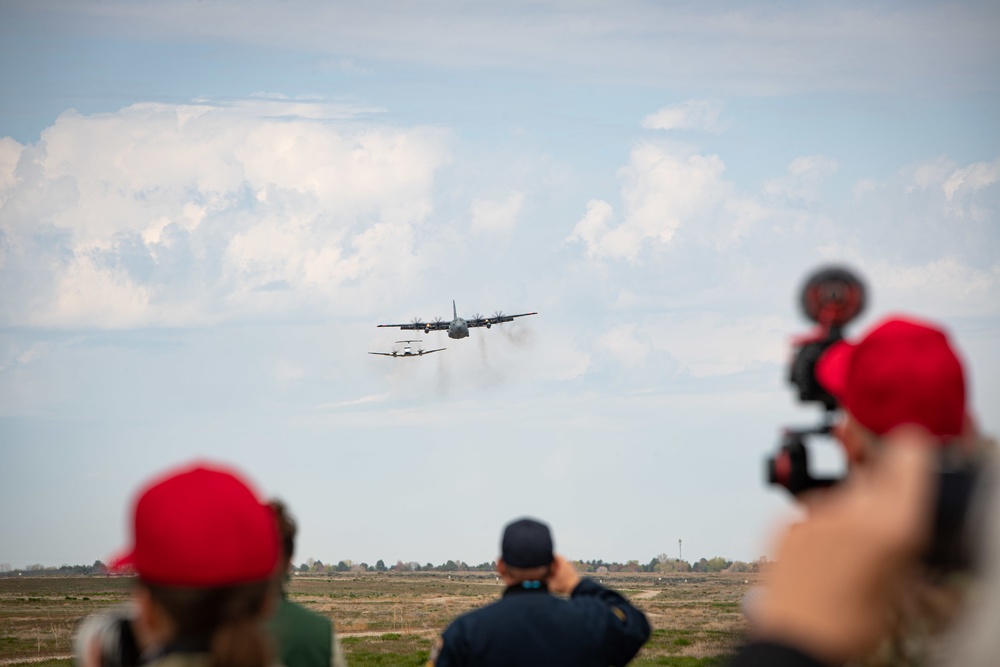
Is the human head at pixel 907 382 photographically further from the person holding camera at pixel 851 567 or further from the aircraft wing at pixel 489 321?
the aircraft wing at pixel 489 321

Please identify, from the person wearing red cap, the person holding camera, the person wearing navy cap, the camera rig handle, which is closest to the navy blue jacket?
the person wearing navy cap

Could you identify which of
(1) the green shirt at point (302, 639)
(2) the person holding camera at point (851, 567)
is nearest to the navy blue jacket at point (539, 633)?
(1) the green shirt at point (302, 639)

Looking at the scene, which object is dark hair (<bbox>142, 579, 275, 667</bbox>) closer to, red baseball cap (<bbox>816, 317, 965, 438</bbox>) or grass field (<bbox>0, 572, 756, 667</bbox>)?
red baseball cap (<bbox>816, 317, 965, 438</bbox>)

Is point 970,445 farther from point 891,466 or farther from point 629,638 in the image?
point 629,638

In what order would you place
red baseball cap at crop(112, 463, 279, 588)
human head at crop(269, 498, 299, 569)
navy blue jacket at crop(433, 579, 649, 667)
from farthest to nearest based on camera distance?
navy blue jacket at crop(433, 579, 649, 667)
human head at crop(269, 498, 299, 569)
red baseball cap at crop(112, 463, 279, 588)

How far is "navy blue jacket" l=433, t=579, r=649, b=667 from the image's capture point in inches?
237

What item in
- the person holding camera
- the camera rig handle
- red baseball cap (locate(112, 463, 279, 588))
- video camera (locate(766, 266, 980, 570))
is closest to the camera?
the person holding camera

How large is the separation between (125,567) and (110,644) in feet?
0.82

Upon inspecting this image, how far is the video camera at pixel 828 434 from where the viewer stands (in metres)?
1.49

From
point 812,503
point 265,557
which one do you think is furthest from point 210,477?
point 812,503

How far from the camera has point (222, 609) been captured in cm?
249

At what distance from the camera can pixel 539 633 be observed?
6059 millimetres

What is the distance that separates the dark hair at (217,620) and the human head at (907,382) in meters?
1.35

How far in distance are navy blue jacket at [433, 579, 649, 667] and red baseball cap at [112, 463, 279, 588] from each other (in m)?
3.68
